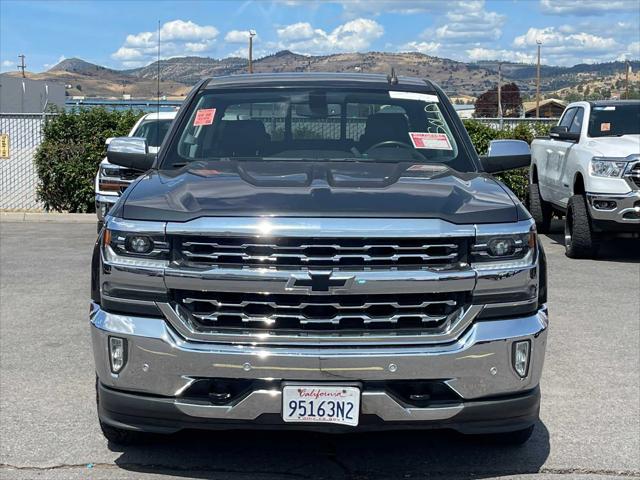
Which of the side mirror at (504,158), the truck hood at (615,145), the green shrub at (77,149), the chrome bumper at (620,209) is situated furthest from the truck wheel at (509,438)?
the green shrub at (77,149)

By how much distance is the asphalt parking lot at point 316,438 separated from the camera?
4.34 m

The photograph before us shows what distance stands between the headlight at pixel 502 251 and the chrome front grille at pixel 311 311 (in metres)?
0.18

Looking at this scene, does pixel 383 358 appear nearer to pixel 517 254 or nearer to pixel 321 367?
pixel 321 367

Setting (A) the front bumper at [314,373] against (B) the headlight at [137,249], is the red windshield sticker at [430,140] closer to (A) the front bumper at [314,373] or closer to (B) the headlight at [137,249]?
(A) the front bumper at [314,373]

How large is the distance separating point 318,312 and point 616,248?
9652mm

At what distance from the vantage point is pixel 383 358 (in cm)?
371

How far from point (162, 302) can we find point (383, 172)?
1435 millimetres

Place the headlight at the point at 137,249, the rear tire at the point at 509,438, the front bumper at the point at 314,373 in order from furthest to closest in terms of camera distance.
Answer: the rear tire at the point at 509,438
the headlight at the point at 137,249
the front bumper at the point at 314,373

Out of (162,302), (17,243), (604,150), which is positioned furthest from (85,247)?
(162,302)

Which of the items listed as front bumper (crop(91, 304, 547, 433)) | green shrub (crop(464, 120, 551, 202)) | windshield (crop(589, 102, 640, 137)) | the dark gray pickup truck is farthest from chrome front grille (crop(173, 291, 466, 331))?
green shrub (crop(464, 120, 551, 202))

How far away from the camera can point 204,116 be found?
545 cm

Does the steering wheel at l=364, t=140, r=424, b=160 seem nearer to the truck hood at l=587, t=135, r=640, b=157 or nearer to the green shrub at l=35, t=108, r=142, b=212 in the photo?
the truck hood at l=587, t=135, r=640, b=157

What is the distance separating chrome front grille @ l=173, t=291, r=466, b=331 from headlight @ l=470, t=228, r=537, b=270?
182 millimetres

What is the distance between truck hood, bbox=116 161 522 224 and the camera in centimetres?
387
